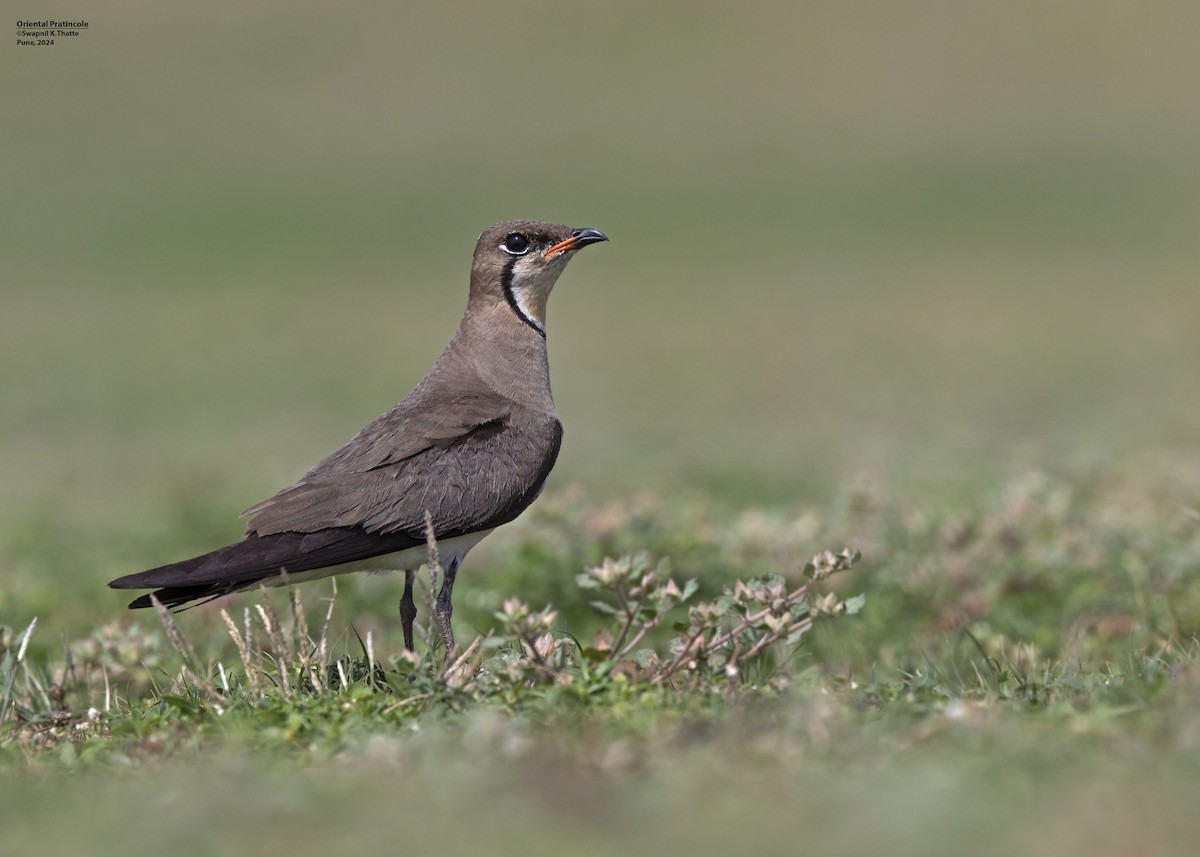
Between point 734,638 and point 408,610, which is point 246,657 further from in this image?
point 734,638

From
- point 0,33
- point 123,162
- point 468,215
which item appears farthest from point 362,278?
point 0,33

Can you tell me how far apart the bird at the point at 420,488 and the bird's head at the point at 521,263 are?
11 cm

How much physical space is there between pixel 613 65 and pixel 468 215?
39.5 feet

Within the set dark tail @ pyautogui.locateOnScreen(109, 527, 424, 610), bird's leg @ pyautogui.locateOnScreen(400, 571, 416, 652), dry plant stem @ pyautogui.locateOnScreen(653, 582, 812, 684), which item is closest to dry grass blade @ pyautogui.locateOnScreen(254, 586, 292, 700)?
dark tail @ pyautogui.locateOnScreen(109, 527, 424, 610)

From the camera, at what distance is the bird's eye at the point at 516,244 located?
691 centimetres

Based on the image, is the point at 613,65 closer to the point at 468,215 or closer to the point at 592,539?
the point at 468,215

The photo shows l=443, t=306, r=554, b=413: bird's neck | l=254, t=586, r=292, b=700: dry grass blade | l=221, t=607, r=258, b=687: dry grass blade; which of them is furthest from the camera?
l=443, t=306, r=554, b=413: bird's neck

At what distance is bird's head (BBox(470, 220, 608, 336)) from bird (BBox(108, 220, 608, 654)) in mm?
113

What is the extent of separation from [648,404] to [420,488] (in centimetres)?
1018

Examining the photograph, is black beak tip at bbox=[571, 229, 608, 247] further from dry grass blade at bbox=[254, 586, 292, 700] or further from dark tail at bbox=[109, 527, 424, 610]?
dry grass blade at bbox=[254, 586, 292, 700]

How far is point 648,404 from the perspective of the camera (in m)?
15.9

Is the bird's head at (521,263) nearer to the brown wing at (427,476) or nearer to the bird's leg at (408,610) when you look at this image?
the brown wing at (427,476)

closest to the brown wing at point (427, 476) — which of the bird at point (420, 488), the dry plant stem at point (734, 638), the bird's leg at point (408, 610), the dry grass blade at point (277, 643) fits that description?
the bird at point (420, 488)

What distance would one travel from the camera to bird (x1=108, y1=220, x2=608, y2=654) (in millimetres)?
5391
